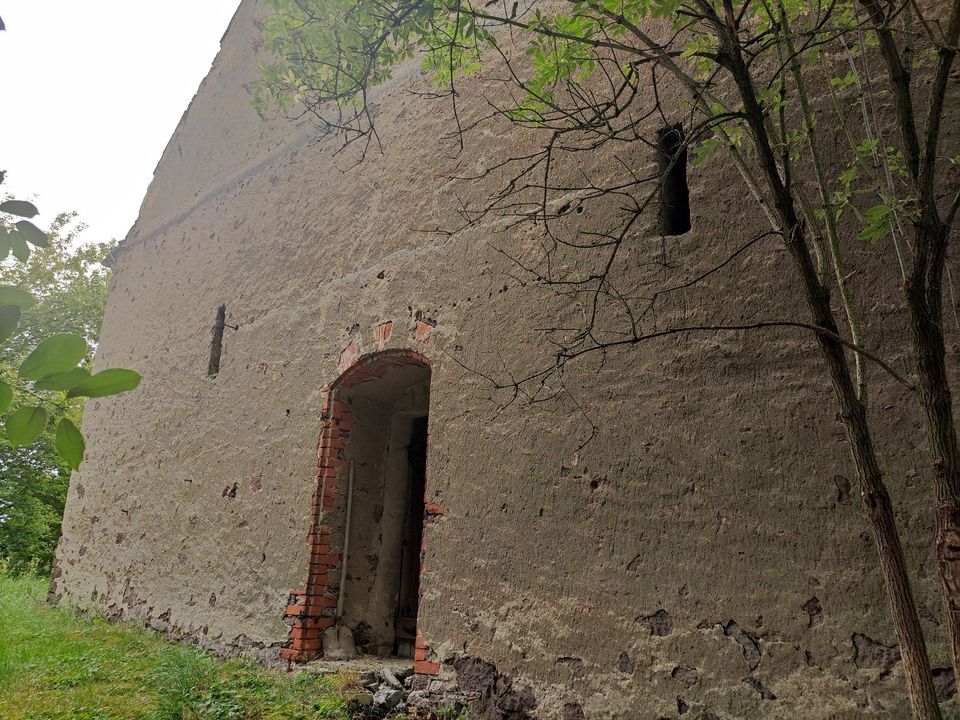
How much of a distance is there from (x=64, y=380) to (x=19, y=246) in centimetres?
34

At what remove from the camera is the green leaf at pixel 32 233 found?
1000 mm

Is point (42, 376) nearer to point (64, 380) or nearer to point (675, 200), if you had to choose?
point (64, 380)

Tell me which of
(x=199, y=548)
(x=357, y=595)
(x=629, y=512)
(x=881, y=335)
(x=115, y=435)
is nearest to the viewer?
(x=881, y=335)

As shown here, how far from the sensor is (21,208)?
38.1 inches

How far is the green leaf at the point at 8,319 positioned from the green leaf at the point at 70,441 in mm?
116

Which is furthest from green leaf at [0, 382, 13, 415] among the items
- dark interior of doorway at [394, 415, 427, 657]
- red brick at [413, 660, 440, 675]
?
dark interior of doorway at [394, 415, 427, 657]

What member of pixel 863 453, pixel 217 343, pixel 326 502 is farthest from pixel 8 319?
pixel 217 343

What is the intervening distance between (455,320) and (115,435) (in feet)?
17.5

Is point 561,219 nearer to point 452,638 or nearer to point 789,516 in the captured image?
point 789,516

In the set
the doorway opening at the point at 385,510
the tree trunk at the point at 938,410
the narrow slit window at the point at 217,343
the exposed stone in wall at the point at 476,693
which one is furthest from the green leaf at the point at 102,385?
the narrow slit window at the point at 217,343

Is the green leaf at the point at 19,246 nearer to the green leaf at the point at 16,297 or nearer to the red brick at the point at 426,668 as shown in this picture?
the green leaf at the point at 16,297

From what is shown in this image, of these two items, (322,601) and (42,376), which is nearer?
(42,376)

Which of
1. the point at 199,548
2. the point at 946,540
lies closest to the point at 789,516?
the point at 946,540

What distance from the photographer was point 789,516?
127 inches
